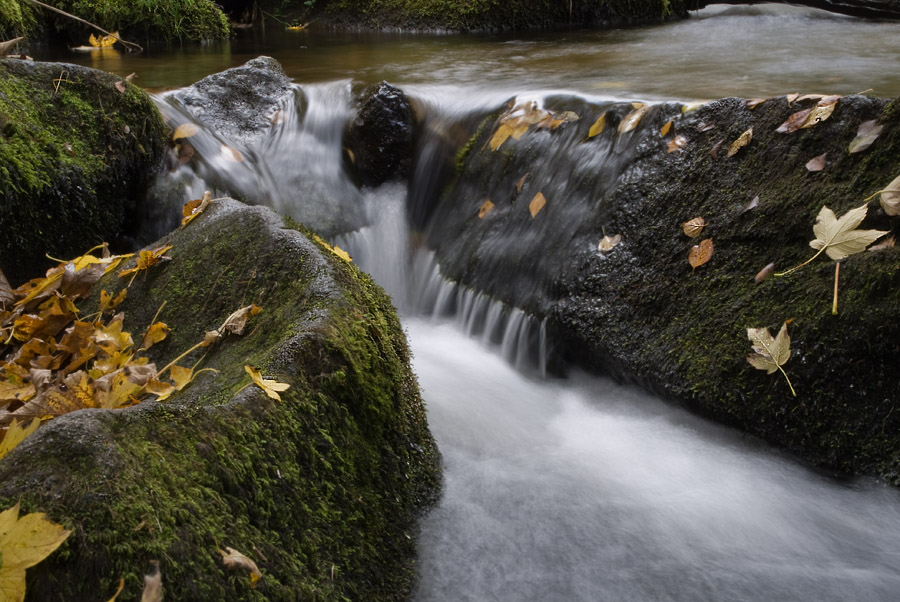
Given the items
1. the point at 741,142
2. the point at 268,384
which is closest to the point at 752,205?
the point at 741,142

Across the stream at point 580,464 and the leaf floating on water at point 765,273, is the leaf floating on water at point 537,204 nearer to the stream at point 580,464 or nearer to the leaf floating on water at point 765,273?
the stream at point 580,464

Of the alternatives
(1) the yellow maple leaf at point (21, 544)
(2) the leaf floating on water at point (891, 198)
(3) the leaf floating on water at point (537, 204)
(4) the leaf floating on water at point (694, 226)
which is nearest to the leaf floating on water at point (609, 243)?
(4) the leaf floating on water at point (694, 226)

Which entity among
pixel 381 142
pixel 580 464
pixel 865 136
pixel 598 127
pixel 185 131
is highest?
pixel 865 136

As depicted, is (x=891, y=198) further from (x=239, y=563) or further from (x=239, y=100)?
(x=239, y=100)

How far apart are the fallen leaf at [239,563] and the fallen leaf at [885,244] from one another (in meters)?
2.32

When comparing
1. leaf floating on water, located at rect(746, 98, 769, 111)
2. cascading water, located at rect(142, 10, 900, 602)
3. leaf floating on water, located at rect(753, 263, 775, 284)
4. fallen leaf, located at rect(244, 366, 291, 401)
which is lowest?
cascading water, located at rect(142, 10, 900, 602)

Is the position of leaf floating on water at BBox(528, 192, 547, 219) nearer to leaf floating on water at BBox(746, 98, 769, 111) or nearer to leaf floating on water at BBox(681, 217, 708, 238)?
leaf floating on water at BBox(681, 217, 708, 238)

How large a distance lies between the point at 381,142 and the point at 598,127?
1.76 meters

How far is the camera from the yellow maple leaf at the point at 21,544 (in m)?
1.19

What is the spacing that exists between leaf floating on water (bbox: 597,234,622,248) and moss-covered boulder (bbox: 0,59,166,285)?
102 inches

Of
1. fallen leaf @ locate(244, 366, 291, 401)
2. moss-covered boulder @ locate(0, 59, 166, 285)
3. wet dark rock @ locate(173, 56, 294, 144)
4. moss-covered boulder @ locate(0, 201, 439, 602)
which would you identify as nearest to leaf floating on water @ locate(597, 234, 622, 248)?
moss-covered boulder @ locate(0, 201, 439, 602)

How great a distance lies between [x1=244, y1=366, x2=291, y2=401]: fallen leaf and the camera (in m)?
1.78

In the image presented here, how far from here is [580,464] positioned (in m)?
2.82

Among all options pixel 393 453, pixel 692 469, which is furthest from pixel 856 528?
pixel 393 453
